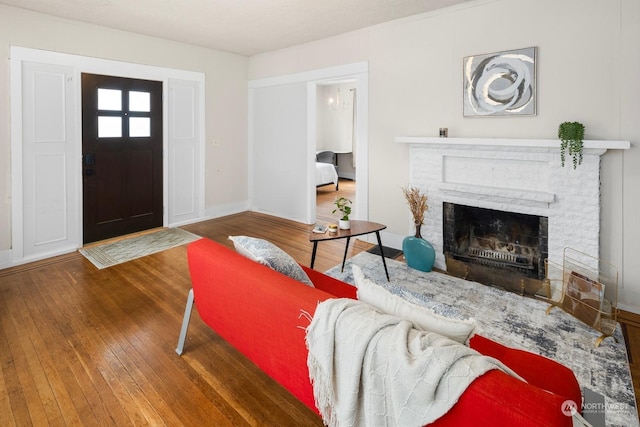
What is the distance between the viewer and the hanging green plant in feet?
10.0

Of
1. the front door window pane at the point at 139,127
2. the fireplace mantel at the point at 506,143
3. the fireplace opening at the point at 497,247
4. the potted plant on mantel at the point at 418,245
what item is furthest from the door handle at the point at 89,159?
the fireplace opening at the point at 497,247

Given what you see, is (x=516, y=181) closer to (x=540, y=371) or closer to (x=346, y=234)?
(x=346, y=234)

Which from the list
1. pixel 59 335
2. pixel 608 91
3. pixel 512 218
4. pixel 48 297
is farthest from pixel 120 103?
pixel 608 91

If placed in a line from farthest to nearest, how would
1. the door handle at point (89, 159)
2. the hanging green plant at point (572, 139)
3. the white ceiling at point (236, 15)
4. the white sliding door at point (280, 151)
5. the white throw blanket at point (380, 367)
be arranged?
the white sliding door at point (280, 151) → the door handle at point (89, 159) → the white ceiling at point (236, 15) → the hanging green plant at point (572, 139) → the white throw blanket at point (380, 367)

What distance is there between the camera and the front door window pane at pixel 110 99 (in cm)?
466

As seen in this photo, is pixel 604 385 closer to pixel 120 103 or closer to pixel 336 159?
pixel 120 103

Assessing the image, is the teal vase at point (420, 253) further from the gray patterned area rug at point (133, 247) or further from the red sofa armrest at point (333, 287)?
the gray patterned area rug at point (133, 247)

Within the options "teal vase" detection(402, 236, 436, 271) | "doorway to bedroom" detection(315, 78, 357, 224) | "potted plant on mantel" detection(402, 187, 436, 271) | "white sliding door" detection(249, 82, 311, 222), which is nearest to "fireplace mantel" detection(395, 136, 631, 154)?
"potted plant on mantel" detection(402, 187, 436, 271)

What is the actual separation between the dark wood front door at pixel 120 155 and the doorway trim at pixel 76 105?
0.07m

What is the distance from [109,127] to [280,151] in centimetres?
247

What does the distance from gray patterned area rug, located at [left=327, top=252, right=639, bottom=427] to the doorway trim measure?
3254 mm

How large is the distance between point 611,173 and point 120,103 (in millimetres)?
5500

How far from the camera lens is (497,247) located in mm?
3854

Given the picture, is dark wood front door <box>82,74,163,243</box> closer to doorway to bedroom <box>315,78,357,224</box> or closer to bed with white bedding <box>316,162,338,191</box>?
bed with white bedding <box>316,162,338,191</box>
